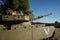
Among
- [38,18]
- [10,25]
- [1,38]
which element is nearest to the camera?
[1,38]

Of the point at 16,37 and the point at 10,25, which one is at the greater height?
the point at 10,25

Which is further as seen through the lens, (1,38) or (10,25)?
(10,25)

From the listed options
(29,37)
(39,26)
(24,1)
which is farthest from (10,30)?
(24,1)

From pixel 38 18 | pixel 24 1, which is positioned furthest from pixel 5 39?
pixel 24 1

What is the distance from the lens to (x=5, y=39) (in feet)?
37.7

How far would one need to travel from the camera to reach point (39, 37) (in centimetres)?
1193

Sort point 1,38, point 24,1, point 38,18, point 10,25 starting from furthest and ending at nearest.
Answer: point 24,1, point 38,18, point 10,25, point 1,38

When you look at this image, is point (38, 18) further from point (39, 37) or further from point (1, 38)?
point (1, 38)

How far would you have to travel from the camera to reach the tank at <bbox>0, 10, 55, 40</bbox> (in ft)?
38.0

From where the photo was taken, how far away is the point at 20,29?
1172 centimetres

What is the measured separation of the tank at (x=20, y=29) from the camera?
11.6 m

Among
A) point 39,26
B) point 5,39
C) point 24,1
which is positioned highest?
point 24,1

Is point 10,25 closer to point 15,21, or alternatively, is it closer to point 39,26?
point 15,21

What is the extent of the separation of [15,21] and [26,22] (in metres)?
0.88
